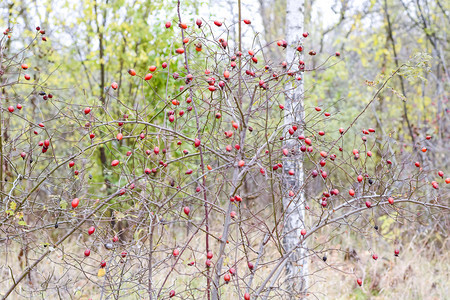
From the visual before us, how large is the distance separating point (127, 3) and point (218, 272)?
4.55 meters

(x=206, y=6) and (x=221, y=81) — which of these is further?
(x=206, y=6)

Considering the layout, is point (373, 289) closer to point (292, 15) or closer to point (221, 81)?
point (292, 15)

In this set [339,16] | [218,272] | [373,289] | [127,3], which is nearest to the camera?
[218,272]

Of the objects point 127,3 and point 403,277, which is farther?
point 127,3

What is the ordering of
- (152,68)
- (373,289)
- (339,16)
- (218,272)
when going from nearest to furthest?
(152,68), (218,272), (373,289), (339,16)

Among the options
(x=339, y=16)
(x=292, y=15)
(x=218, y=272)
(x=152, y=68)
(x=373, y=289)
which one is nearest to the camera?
(x=152, y=68)

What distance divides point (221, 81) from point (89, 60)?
4.15 m

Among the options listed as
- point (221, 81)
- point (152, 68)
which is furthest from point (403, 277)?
point (152, 68)

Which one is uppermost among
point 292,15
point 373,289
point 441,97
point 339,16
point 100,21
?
point 339,16

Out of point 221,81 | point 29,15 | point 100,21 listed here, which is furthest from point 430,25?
point 29,15

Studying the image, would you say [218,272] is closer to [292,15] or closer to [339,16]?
[292,15]

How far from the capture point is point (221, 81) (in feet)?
7.27

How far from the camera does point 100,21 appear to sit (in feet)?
19.5

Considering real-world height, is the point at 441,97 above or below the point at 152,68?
above
